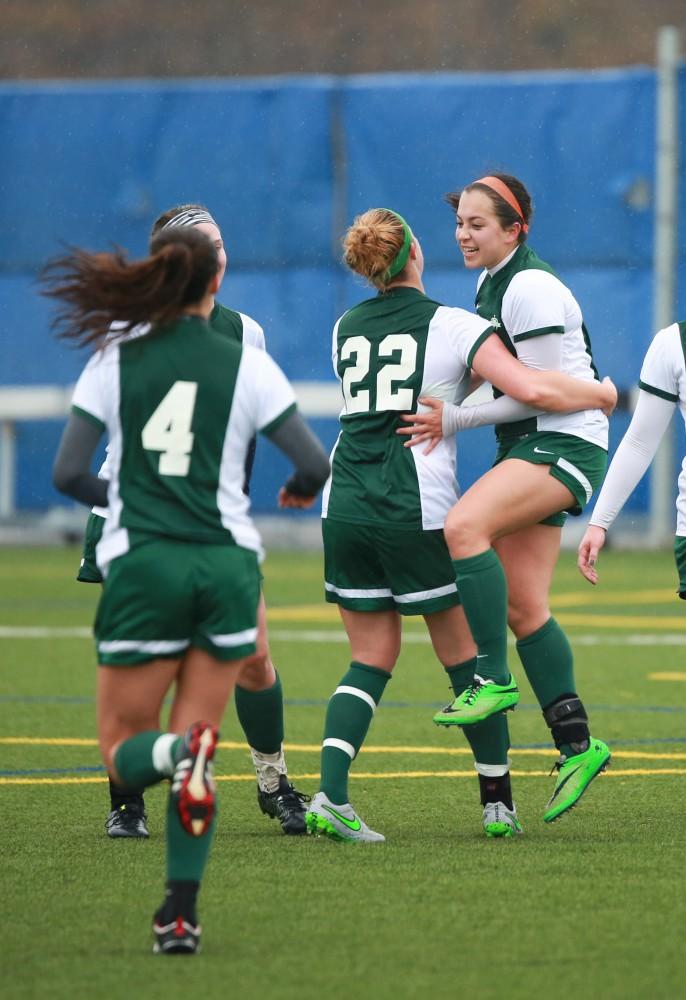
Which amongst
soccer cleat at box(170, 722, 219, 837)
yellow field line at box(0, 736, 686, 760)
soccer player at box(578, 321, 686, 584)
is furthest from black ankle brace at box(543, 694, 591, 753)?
soccer cleat at box(170, 722, 219, 837)

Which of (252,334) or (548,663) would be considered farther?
(252,334)

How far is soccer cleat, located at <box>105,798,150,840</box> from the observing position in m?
6.02

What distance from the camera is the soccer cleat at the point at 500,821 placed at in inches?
235

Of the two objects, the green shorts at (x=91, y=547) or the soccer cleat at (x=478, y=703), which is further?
the green shorts at (x=91, y=547)

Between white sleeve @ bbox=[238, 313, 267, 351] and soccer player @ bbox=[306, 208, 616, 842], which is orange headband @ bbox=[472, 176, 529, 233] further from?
white sleeve @ bbox=[238, 313, 267, 351]

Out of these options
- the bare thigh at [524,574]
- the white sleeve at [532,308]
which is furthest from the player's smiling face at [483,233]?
the bare thigh at [524,574]

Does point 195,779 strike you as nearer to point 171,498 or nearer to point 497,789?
point 171,498

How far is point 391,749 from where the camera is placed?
796 cm

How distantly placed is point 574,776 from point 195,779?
6.40 ft

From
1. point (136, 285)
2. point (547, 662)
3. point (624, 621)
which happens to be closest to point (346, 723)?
point (547, 662)

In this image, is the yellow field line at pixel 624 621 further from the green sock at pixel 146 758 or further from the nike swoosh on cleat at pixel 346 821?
the green sock at pixel 146 758

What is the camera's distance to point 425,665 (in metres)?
11.1

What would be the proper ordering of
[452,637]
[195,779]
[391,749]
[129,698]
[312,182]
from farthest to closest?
[312,182] → [391,749] → [452,637] → [129,698] → [195,779]

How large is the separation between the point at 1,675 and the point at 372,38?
3337 centimetres
